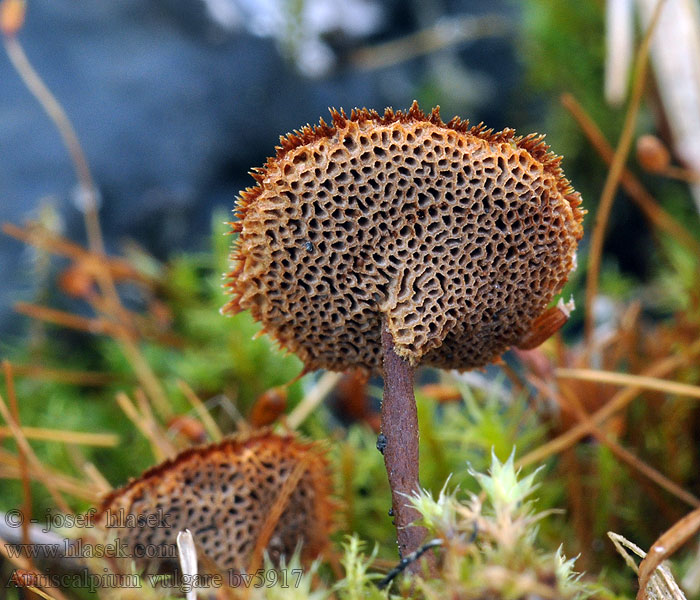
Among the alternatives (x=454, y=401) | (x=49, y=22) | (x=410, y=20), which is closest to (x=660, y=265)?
(x=454, y=401)

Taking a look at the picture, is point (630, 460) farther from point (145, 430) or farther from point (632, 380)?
point (145, 430)

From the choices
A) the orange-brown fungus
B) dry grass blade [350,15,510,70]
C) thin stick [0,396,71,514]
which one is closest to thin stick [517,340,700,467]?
the orange-brown fungus

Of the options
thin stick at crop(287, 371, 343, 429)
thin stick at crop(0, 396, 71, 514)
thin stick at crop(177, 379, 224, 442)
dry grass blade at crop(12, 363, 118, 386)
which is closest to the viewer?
thin stick at crop(0, 396, 71, 514)

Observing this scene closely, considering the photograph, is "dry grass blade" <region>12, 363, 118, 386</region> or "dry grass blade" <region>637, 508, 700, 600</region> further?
"dry grass blade" <region>12, 363, 118, 386</region>

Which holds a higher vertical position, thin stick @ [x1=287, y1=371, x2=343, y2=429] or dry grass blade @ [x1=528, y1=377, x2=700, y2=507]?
thin stick @ [x1=287, y1=371, x2=343, y2=429]

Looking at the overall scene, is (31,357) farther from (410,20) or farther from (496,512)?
(410,20)

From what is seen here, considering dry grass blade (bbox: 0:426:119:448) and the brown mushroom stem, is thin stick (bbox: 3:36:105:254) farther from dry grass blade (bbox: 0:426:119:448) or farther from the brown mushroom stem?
the brown mushroom stem

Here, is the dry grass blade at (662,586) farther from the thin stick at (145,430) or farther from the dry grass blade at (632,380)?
the thin stick at (145,430)
